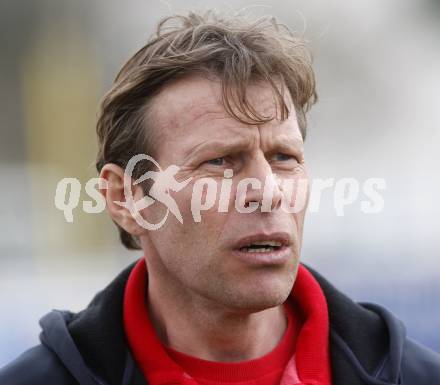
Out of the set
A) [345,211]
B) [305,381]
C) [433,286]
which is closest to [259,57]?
[305,381]

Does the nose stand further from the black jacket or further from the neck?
the black jacket

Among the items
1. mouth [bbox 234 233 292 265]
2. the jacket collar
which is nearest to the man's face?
mouth [bbox 234 233 292 265]

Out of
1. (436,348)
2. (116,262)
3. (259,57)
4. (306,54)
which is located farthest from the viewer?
(116,262)

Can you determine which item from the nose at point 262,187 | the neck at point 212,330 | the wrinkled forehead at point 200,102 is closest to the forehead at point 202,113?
the wrinkled forehead at point 200,102

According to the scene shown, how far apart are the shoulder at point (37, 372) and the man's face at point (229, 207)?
0.46m

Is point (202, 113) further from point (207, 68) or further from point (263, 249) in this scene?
point (263, 249)

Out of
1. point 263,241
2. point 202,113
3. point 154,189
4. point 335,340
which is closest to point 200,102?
point 202,113

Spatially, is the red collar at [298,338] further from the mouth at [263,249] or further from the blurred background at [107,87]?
the blurred background at [107,87]

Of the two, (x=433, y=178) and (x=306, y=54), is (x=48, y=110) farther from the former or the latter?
(x=306, y=54)

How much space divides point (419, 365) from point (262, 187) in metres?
0.77

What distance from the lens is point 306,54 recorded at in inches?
118

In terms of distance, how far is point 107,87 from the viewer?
7934mm

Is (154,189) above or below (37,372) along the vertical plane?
above

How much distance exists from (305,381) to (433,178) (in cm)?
509
